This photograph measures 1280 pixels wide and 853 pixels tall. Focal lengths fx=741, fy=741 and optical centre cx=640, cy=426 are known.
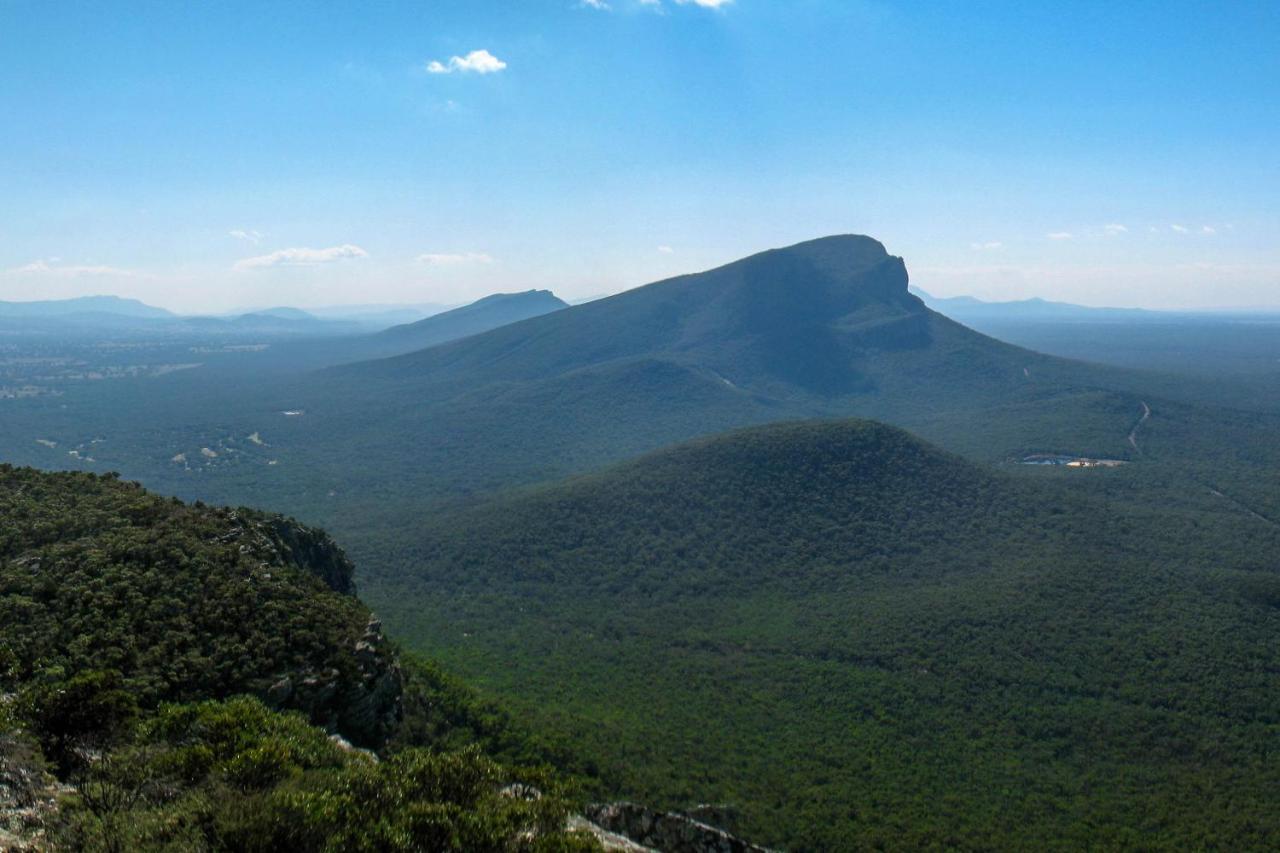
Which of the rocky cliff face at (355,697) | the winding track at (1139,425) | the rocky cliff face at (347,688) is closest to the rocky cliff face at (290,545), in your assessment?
the rocky cliff face at (347,688)

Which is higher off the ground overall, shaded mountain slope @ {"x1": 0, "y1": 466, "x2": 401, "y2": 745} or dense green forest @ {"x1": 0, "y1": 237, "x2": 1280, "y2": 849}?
shaded mountain slope @ {"x1": 0, "y1": 466, "x2": 401, "y2": 745}

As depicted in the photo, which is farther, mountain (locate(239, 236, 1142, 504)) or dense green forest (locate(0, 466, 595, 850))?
mountain (locate(239, 236, 1142, 504))

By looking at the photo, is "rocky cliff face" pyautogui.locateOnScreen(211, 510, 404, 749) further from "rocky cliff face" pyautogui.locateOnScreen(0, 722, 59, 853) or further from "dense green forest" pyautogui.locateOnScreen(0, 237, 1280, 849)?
"rocky cliff face" pyautogui.locateOnScreen(0, 722, 59, 853)

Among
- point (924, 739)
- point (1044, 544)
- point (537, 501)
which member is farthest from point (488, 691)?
point (1044, 544)

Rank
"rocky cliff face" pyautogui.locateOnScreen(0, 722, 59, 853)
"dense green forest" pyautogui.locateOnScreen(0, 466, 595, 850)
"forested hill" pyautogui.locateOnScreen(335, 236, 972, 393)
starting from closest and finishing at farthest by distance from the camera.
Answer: "rocky cliff face" pyautogui.locateOnScreen(0, 722, 59, 853), "dense green forest" pyautogui.locateOnScreen(0, 466, 595, 850), "forested hill" pyautogui.locateOnScreen(335, 236, 972, 393)

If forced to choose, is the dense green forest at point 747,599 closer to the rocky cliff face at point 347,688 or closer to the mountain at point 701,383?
the rocky cliff face at point 347,688

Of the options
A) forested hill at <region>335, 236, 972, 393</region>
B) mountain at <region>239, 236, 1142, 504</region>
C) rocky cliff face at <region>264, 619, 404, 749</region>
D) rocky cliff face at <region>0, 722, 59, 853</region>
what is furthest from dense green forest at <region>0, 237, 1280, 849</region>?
forested hill at <region>335, 236, 972, 393</region>

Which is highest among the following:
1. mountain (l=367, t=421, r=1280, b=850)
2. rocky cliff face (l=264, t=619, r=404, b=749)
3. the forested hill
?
the forested hill

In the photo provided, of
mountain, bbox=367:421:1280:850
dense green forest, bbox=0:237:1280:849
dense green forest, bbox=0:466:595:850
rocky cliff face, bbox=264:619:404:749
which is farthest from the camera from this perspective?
mountain, bbox=367:421:1280:850
